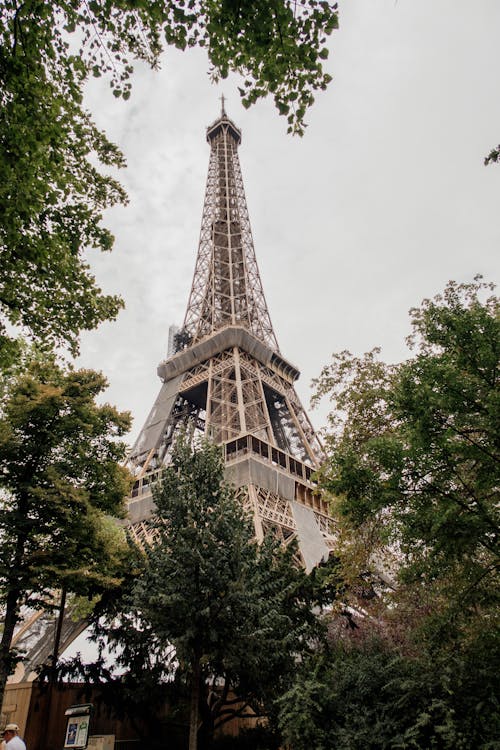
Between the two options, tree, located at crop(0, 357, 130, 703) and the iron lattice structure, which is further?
the iron lattice structure

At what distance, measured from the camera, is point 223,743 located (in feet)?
49.4

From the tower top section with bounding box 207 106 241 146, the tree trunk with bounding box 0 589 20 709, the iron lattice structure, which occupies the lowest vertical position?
the tree trunk with bounding box 0 589 20 709

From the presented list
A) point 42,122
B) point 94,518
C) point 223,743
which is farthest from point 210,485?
point 42,122

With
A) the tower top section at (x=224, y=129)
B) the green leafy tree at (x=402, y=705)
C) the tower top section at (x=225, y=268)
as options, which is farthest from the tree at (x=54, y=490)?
the tower top section at (x=224, y=129)

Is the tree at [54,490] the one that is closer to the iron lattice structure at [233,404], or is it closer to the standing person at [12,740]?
the standing person at [12,740]

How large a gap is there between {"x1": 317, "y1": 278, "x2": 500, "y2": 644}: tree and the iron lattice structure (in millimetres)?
11363

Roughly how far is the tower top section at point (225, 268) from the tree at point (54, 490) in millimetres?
29836

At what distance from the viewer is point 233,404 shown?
38.9 m

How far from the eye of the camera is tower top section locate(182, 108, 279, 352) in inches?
1991

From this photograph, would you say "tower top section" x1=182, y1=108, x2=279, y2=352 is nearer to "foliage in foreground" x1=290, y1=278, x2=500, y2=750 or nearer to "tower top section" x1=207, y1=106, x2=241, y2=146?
"tower top section" x1=207, y1=106, x2=241, y2=146

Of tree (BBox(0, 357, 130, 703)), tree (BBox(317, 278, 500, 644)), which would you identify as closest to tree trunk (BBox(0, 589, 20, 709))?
tree (BBox(0, 357, 130, 703))

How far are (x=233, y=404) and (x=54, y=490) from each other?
2490cm

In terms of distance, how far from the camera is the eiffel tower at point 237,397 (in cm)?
3180

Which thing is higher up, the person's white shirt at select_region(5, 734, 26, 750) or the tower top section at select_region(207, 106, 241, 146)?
the tower top section at select_region(207, 106, 241, 146)
